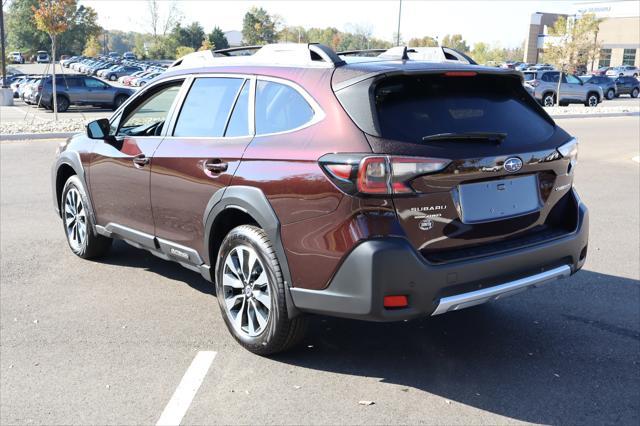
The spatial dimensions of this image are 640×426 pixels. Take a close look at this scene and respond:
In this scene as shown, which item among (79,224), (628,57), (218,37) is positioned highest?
(218,37)

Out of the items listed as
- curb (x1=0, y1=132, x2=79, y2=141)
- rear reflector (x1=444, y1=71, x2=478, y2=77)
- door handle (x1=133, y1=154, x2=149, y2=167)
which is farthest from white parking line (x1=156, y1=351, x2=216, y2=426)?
curb (x1=0, y1=132, x2=79, y2=141)

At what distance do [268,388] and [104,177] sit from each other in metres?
2.74

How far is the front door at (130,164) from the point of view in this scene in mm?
5129

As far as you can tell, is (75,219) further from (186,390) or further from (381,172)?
(381,172)

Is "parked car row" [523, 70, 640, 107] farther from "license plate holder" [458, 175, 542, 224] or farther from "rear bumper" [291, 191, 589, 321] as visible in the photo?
"rear bumper" [291, 191, 589, 321]

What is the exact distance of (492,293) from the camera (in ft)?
12.2

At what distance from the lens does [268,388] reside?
3.80m

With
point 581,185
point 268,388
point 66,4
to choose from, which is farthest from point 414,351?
point 66,4

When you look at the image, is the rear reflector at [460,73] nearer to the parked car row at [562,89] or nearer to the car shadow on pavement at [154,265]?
the car shadow on pavement at [154,265]

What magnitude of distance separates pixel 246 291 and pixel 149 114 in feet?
7.30

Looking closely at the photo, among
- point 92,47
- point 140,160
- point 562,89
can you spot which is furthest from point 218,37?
point 140,160

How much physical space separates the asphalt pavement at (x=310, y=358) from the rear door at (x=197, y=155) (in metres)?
0.68

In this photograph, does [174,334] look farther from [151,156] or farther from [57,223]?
[57,223]

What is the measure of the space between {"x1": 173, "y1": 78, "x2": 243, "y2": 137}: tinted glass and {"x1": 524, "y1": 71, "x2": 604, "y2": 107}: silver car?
29847mm
